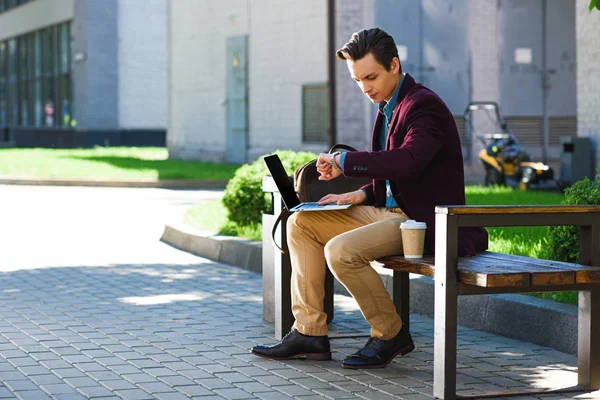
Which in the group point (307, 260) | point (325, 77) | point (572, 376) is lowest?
point (572, 376)

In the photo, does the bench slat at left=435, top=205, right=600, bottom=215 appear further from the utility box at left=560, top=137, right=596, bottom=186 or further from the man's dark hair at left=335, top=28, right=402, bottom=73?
the utility box at left=560, top=137, right=596, bottom=186

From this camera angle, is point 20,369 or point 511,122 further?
point 511,122

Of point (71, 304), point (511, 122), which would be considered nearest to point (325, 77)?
point (511, 122)

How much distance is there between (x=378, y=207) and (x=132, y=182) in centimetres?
1756

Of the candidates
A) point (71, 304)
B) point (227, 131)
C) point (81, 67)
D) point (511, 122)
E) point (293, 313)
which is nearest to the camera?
point (293, 313)

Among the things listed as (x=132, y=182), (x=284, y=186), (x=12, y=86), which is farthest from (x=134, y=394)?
(x=12, y=86)

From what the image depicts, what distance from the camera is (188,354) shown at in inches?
272

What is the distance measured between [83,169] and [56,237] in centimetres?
1309

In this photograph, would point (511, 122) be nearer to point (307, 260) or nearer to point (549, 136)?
point (549, 136)

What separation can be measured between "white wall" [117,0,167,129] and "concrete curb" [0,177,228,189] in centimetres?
2056

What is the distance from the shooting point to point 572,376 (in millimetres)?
6309

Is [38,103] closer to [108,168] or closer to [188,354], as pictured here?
[108,168]

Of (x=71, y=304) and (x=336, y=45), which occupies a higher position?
(x=336, y=45)

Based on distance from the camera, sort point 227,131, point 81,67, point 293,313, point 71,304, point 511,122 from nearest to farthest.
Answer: point 293,313 < point 71,304 < point 511,122 < point 227,131 < point 81,67
